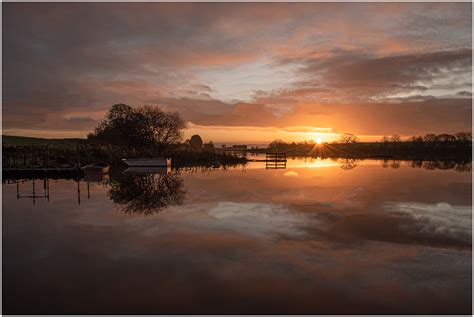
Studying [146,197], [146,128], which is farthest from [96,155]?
[146,197]

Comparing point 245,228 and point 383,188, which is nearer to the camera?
point 245,228

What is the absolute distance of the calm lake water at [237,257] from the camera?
27.2 feet

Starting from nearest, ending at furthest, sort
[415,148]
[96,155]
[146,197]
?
[146,197] < [96,155] < [415,148]

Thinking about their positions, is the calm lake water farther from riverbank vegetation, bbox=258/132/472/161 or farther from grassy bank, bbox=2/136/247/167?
riverbank vegetation, bbox=258/132/472/161

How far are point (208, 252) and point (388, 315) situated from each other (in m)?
6.12

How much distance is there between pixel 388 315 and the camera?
7.69 metres

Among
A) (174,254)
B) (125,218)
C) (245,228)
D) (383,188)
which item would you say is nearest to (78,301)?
(174,254)

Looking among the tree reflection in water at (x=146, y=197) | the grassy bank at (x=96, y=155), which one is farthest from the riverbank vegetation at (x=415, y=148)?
the tree reflection in water at (x=146, y=197)

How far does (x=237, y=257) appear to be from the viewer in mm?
11406

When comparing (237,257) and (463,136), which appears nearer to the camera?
(237,257)

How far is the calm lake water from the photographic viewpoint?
828cm

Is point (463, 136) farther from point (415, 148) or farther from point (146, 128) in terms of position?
point (146, 128)

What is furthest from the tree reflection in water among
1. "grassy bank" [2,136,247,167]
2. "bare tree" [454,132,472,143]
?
"bare tree" [454,132,472,143]

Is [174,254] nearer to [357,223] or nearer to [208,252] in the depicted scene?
[208,252]
